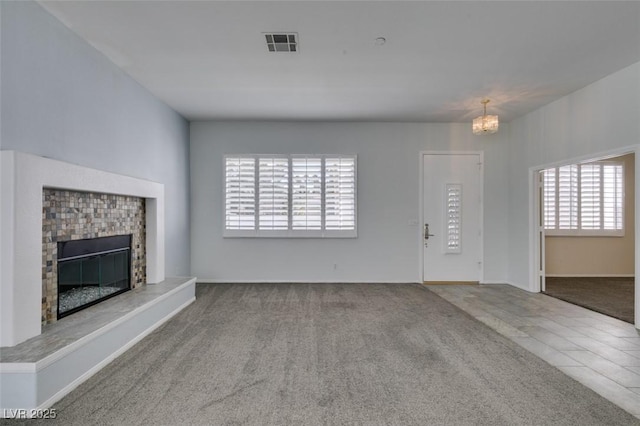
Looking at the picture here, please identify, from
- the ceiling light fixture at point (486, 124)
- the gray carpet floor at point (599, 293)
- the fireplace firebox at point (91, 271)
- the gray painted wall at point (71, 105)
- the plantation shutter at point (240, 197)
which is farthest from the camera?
the plantation shutter at point (240, 197)

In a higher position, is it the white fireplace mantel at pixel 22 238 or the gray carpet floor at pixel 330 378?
the white fireplace mantel at pixel 22 238

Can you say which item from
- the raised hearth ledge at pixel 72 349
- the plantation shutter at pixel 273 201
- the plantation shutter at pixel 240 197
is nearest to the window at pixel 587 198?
the plantation shutter at pixel 273 201

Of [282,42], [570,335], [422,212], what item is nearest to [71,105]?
[282,42]

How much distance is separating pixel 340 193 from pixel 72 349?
4.43 metres

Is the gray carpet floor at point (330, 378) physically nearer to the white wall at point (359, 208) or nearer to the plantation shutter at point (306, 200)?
the white wall at point (359, 208)

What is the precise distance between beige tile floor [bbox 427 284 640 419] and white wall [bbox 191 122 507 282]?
1.18 meters

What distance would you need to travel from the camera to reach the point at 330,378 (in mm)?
2562

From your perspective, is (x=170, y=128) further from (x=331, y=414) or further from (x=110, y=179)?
(x=331, y=414)

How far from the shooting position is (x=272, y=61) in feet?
11.8

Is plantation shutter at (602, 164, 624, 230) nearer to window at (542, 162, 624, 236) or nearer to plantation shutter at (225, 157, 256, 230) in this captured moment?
window at (542, 162, 624, 236)

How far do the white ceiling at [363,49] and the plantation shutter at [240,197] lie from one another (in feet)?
4.11

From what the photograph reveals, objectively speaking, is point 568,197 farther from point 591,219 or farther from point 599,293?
point 599,293

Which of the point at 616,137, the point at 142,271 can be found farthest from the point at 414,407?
the point at 616,137

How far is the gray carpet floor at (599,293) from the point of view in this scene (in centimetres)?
439
